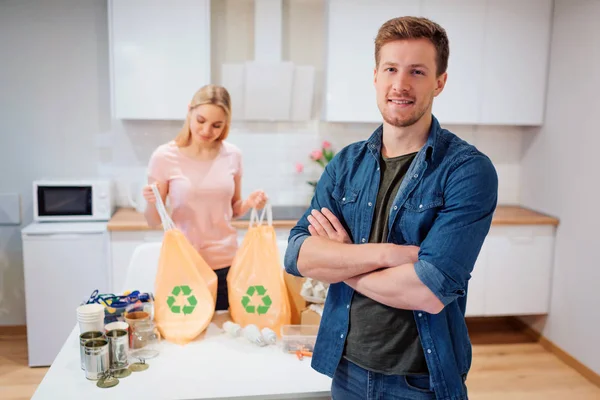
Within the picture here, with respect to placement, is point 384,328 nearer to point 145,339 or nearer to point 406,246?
point 406,246

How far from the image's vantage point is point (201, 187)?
2.24 meters

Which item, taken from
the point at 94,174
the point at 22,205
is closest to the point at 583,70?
the point at 94,174

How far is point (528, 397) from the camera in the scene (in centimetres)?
311

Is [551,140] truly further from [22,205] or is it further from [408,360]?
[22,205]

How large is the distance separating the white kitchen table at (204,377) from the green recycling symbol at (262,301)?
0.44ft

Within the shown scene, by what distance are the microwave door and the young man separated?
7.94ft

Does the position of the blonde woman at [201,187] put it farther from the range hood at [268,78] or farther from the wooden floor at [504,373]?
the wooden floor at [504,373]

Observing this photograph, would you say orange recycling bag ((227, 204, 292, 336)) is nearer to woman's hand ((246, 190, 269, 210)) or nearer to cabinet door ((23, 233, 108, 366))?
woman's hand ((246, 190, 269, 210))

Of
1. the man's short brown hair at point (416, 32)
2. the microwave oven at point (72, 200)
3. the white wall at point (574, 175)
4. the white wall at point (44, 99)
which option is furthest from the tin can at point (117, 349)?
the white wall at point (574, 175)

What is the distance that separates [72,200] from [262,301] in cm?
204

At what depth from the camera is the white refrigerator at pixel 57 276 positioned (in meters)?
3.26

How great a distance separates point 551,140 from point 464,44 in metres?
0.89

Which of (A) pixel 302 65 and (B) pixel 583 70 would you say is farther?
(A) pixel 302 65

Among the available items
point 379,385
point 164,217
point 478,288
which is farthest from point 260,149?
point 379,385
